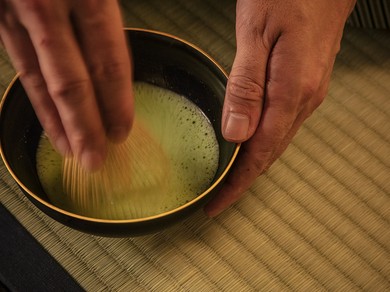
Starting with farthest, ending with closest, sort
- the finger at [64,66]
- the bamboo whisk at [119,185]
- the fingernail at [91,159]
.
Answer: the bamboo whisk at [119,185], the fingernail at [91,159], the finger at [64,66]

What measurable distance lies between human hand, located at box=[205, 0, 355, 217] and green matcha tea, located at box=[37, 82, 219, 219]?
5 cm

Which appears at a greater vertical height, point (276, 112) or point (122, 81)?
point (122, 81)

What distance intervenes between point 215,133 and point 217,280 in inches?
8.1

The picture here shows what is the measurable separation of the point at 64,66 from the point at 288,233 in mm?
446

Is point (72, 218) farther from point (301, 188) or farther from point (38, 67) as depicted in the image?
point (301, 188)

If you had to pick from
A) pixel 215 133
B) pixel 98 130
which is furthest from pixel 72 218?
pixel 215 133

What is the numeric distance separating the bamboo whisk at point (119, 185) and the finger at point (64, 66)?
0.53ft

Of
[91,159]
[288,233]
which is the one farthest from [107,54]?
[288,233]

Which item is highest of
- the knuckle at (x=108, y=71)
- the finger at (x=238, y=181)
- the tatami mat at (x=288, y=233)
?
the knuckle at (x=108, y=71)

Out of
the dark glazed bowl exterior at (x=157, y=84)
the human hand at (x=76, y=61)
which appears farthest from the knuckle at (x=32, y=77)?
the dark glazed bowl exterior at (x=157, y=84)

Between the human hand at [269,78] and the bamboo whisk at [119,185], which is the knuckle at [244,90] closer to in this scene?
the human hand at [269,78]

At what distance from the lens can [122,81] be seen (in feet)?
1.61

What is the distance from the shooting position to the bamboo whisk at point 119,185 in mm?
688

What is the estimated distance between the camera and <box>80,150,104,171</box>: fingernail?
1.78 feet
